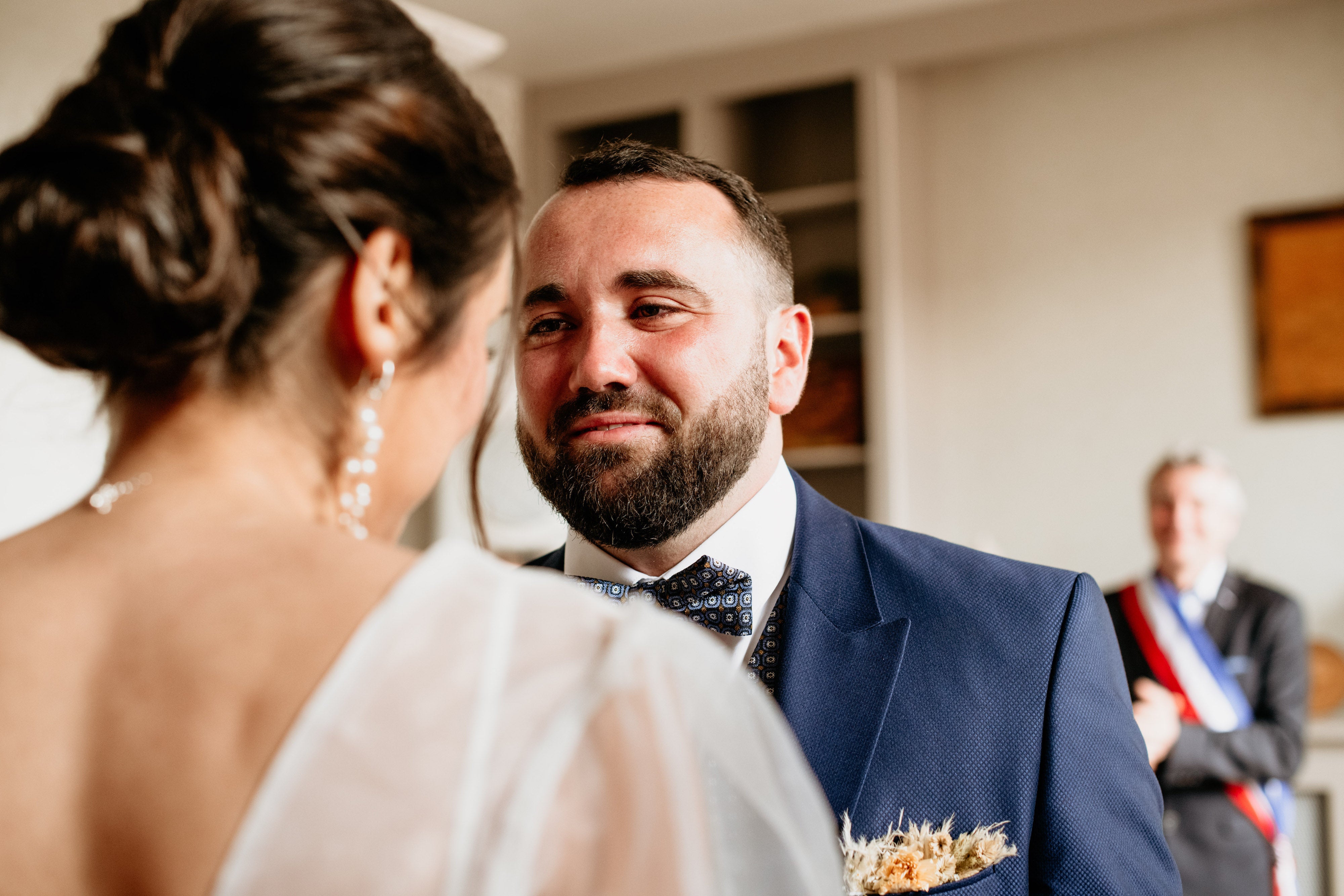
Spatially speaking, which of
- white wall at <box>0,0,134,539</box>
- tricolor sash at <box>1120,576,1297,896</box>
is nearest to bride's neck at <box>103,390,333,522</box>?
white wall at <box>0,0,134,539</box>

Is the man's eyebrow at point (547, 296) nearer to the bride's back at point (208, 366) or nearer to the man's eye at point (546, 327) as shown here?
the man's eye at point (546, 327)

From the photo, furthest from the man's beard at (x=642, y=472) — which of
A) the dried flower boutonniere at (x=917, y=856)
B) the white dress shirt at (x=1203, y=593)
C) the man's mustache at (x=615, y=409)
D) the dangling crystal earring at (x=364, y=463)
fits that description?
the white dress shirt at (x=1203, y=593)

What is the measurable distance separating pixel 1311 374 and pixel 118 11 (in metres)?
3.37

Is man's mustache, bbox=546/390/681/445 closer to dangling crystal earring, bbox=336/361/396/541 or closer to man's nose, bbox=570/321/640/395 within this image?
man's nose, bbox=570/321/640/395

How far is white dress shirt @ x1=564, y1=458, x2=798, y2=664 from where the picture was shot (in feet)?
4.58

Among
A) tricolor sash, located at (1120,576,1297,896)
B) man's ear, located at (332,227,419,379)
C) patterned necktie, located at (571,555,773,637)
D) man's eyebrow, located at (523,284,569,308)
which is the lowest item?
tricolor sash, located at (1120,576,1297,896)

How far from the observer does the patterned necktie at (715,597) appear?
1284 mm

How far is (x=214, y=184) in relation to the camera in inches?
24.8

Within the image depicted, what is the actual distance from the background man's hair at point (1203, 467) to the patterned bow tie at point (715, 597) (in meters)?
2.12

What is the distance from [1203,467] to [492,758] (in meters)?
2.84

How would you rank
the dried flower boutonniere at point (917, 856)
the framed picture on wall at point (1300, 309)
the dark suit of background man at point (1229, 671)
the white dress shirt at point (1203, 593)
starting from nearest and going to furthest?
1. the dried flower boutonniere at point (917, 856)
2. the dark suit of background man at point (1229, 671)
3. the white dress shirt at point (1203, 593)
4. the framed picture on wall at point (1300, 309)

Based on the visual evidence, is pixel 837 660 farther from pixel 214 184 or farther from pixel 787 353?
pixel 214 184

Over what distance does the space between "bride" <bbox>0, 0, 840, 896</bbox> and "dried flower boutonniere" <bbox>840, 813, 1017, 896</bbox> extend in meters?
0.48

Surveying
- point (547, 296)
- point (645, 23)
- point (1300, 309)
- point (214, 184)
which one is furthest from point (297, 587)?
point (645, 23)
